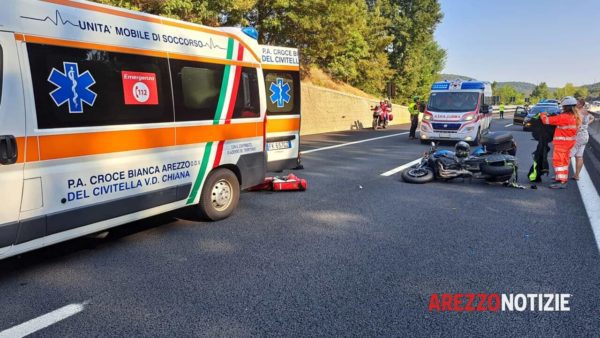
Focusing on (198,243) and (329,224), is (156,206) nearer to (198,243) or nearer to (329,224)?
(198,243)

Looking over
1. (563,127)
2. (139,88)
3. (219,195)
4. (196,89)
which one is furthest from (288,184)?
(563,127)

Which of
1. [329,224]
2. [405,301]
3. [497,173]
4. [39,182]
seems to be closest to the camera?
[405,301]

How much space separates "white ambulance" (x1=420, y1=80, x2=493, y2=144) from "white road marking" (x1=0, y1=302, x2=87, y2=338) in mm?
13787

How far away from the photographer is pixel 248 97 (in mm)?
6133

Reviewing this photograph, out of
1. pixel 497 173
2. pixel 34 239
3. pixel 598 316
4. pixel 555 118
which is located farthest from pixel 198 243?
pixel 555 118

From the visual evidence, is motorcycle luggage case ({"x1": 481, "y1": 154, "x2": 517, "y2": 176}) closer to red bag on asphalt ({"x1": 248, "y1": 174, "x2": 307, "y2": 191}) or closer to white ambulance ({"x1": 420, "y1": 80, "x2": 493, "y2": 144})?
red bag on asphalt ({"x1": 248, "y1": 174, "x2": 307, "y2": 191})

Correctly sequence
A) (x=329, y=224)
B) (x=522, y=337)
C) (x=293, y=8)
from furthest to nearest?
(x=293, y=8) → (x=329, y=224) → (x=522, y=337)

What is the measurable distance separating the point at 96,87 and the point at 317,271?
2752 mm

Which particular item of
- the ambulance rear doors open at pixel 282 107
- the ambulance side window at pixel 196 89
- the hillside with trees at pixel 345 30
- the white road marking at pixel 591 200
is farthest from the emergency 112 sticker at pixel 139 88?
the hillside with trees at pixel 345 30

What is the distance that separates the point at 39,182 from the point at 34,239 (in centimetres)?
49

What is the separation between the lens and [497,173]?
7961 mm

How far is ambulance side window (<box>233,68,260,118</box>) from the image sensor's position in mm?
5966

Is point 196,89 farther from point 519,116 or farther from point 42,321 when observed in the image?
point 519,116

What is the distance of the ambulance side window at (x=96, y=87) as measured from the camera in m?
3.78
